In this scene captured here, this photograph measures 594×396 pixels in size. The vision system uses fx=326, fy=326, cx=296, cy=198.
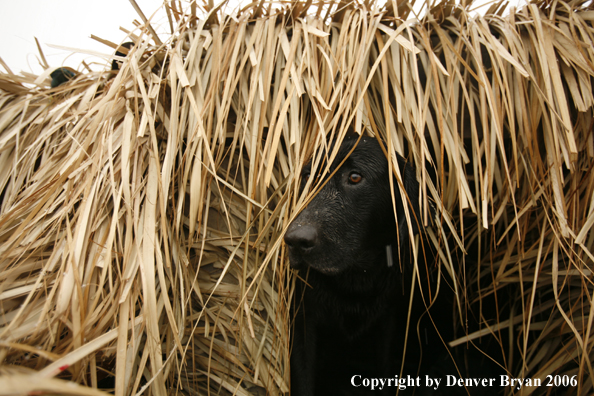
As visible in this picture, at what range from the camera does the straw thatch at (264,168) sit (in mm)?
1144

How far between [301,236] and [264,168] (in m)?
0.42

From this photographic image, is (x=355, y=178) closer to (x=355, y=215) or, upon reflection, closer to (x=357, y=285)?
(x=355, y=215)

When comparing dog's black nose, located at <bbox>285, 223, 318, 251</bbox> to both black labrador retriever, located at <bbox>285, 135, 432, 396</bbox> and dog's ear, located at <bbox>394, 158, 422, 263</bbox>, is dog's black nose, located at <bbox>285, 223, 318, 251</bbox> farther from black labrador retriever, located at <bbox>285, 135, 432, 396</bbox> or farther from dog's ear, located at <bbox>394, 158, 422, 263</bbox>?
dog's ear, located at <bbox>394, 158, 422, 263</bbox>

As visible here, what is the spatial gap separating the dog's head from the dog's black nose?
0.02 m

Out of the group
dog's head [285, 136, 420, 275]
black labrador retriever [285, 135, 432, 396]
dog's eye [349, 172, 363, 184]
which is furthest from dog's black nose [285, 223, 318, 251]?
dog's eye [349, 172, 363, 184]

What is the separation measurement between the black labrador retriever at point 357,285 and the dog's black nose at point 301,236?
132 mm

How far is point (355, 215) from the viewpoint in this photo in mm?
1341

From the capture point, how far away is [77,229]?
1096mm

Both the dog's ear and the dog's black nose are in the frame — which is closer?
the dog's black nose

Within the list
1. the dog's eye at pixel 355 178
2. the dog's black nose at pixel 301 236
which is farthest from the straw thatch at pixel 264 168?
the dog's eye at pixel 355 178

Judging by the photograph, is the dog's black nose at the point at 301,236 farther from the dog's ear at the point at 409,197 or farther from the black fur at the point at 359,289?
the dog's ear at the point at 409,197

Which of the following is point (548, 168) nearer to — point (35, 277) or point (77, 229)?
point (77, 229)

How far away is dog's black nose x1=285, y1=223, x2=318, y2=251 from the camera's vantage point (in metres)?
1.10

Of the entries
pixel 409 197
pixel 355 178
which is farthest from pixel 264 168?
pixel 409 197
